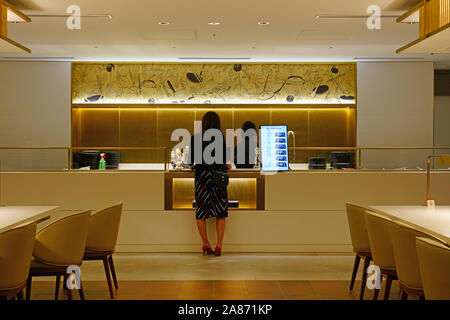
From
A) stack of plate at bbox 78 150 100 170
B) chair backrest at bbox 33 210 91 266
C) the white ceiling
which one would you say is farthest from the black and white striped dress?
chair backrest at bbox 33 210 91 266

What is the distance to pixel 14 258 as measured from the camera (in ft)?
10.2

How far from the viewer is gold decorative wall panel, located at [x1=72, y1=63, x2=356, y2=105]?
390 inches

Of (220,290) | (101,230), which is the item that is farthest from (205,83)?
(101,230)

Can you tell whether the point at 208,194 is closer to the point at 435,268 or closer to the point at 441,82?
the point at 435,268

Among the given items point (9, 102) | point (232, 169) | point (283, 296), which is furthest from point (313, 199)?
point (9, 102)

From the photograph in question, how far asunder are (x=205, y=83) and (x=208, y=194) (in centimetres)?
407

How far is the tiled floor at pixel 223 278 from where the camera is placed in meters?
4.82

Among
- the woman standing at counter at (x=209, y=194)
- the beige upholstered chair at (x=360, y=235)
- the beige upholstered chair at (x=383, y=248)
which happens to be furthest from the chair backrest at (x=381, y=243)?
the woman standing at counter at (x=209, y=194)

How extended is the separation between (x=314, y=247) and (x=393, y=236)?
127 inches

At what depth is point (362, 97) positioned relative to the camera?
32.3 ft

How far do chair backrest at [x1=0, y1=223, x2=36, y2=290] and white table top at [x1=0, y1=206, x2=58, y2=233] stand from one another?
14.1 inches

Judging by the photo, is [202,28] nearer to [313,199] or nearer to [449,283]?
[313,199]

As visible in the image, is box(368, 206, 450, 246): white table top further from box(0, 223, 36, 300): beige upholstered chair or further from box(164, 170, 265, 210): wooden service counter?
box(0, 223, 36, 300): beige upholstered chair

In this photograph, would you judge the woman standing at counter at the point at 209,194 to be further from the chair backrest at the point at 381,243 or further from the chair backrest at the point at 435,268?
the chair backrest at the point at 435,268
